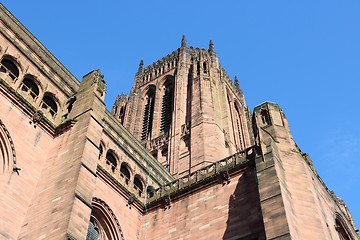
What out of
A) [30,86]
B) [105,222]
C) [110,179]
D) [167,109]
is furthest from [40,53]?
[167,109]

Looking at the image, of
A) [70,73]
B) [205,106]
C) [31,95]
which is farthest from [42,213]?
[205,106]

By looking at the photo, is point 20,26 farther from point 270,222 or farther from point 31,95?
point 270,222

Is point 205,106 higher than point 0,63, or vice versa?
point 205,106

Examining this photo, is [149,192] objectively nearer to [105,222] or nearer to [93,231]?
[105,222]

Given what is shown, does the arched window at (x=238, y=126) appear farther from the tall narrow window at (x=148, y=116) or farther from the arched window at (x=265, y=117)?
the arched window at (x=265, y=117)

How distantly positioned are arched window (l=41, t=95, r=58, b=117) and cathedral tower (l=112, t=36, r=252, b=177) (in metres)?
12.8

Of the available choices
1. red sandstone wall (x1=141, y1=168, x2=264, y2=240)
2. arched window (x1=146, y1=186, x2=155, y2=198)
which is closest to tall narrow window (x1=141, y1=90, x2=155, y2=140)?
arched window (x1=146, y1=186, x2=155, y2=198)

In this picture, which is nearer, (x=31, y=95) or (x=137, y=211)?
(x=31, y=95)

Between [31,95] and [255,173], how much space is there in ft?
29.8

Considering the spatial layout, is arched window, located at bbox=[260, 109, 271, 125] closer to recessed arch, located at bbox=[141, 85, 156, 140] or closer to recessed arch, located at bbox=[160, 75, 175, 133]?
recessed arch, located at bbox=[160, 75, 175, 133]

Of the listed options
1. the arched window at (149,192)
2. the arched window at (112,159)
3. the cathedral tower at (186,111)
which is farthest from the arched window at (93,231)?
the cathedral tower at (186,111)

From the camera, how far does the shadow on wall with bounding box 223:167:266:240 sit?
15.2 m

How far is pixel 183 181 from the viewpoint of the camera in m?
19.4

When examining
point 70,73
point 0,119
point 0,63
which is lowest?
point 0,119
